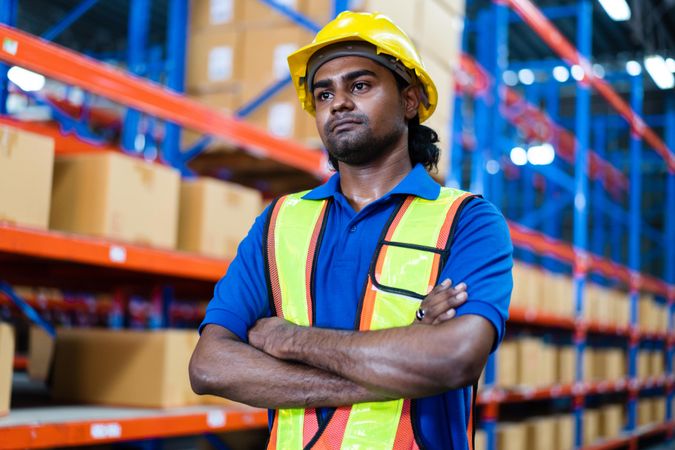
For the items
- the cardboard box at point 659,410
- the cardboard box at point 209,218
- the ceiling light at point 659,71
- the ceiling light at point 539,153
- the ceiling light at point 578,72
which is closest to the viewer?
the cardboard box at point 209,218

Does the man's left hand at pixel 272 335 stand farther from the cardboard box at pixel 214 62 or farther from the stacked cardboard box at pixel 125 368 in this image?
the cardboard box at pixel 214 62

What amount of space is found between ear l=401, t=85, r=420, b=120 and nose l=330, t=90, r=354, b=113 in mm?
211

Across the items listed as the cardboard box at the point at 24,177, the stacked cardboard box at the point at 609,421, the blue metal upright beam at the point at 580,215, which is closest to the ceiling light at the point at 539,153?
the blue metal upright beam at the point at 580,215

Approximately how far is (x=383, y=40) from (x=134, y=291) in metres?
3.83

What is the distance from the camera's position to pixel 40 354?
4473 mm

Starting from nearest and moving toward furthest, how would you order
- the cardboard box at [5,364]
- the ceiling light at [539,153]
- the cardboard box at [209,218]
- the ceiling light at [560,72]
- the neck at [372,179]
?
the neck at [372,179] → the cardboard box at [5,364] → the cardboard box at [209,218] → the ceiling light at [539,153] → the ceiling light at [560,72]

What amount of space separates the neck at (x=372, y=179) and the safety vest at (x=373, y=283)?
12cm

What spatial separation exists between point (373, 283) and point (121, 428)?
184cm

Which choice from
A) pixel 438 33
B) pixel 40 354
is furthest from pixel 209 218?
pixel 438 33

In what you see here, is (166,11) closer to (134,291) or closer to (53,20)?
(53,20)

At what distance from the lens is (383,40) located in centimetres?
224

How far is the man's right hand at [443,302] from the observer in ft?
6.34

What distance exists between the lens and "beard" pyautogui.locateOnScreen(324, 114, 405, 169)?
2195 mm

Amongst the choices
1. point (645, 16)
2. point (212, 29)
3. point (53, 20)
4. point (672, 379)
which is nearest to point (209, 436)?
point (212, 29)
